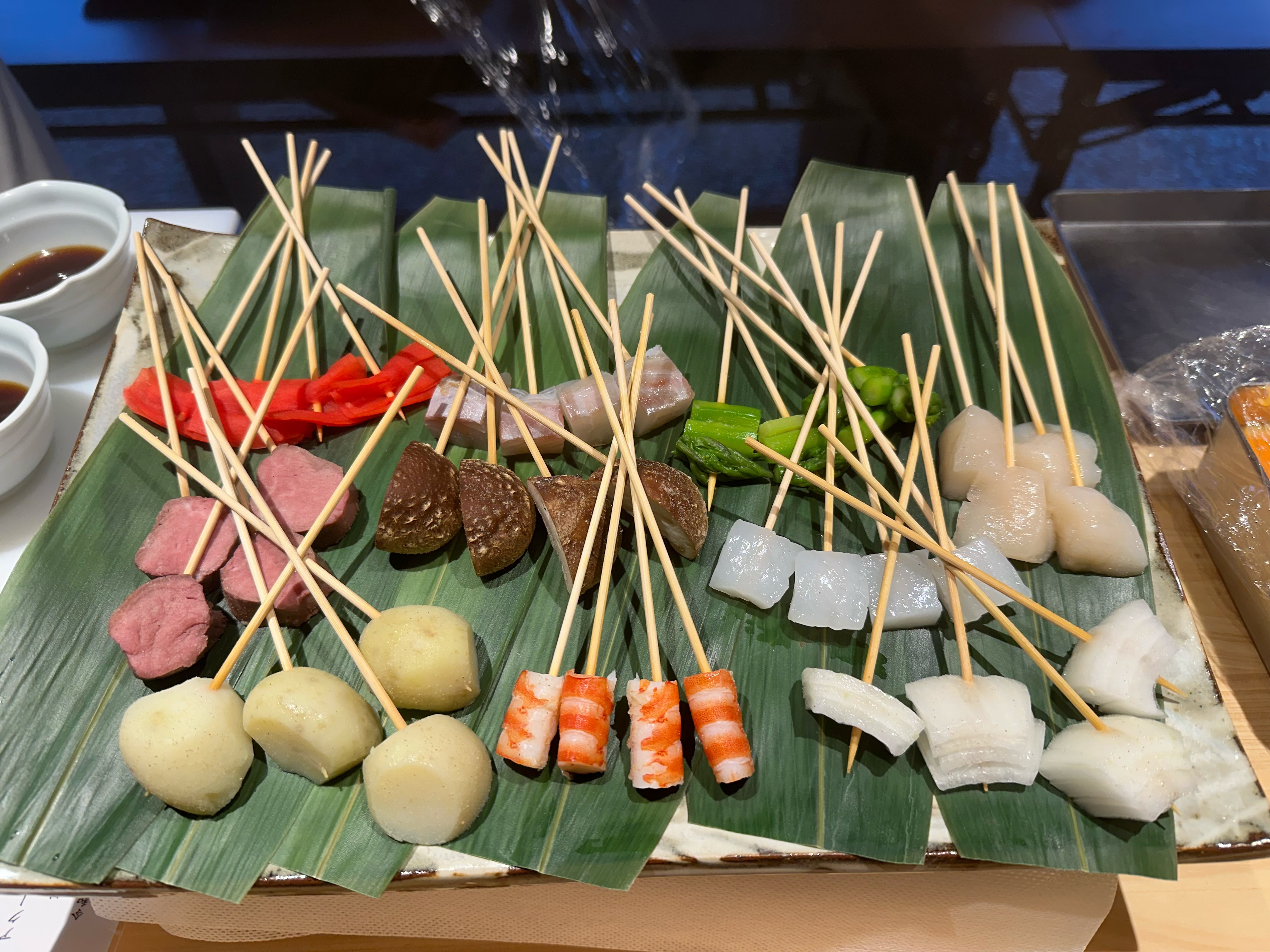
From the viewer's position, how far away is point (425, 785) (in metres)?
1.98

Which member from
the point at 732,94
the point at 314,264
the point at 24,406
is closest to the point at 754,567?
the point at 314,264

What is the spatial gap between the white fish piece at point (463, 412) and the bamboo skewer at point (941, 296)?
1653 mm

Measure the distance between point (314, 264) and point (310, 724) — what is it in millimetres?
1888

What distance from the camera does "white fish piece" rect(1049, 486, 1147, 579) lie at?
2467 mm

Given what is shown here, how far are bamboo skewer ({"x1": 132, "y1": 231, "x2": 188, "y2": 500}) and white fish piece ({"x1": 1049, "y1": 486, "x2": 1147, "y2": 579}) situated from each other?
266 cm

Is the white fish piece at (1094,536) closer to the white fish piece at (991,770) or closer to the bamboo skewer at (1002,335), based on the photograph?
the bamboo skewer at (1002,335)

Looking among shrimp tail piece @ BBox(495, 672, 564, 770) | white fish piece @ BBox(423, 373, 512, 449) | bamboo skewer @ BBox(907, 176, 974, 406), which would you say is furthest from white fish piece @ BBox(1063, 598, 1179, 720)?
white fish piece @ BBox(423, 373, 512, 449)

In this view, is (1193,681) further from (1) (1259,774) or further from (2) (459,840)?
(2) (459,840)

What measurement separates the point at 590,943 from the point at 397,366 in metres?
2.01

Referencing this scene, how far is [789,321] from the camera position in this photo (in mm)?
3234

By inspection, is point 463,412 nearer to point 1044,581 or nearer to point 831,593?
point 831,593

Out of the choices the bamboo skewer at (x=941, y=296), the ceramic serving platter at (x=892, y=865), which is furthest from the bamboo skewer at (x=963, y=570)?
the bamboo skewer at (x=941, y=296)

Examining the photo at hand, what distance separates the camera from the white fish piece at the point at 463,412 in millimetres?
2818

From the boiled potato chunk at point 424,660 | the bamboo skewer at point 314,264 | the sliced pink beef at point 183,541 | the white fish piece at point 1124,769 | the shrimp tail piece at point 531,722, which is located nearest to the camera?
the white fish piece at point 1124,769
